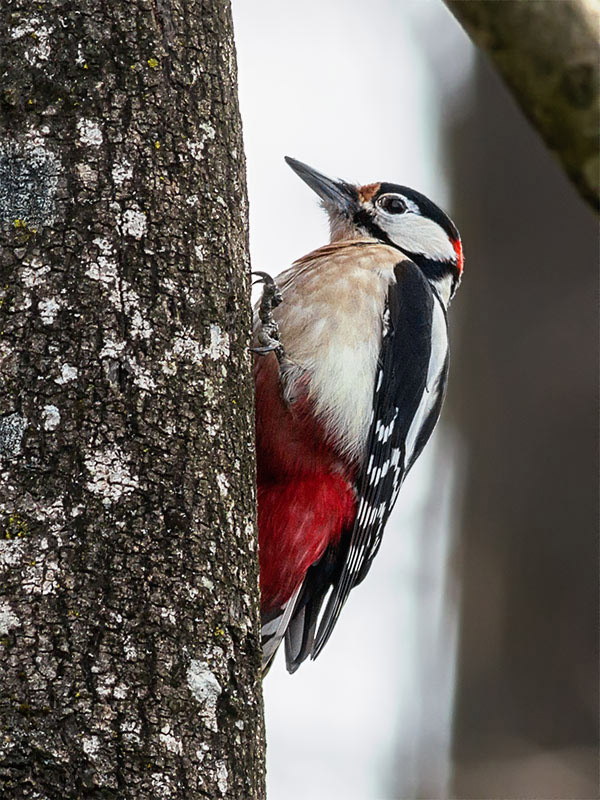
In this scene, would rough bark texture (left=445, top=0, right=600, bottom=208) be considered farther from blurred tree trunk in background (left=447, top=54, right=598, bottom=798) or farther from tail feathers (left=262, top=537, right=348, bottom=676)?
blurred tree trunk in background (left=447, top=54, right=598, bottom=798)

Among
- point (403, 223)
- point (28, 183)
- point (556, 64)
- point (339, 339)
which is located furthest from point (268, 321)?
point (28, 183)

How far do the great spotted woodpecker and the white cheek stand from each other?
51cm

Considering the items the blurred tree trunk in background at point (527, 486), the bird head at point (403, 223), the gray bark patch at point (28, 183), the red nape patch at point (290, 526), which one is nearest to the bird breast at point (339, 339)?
the red nape patch at point (290, 526)

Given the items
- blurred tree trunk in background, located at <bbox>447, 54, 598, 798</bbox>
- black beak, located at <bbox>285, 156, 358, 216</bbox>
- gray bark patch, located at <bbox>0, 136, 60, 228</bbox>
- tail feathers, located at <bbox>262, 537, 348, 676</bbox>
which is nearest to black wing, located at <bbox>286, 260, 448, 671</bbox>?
tail feathers, located at <bbox>262, 537, 348, 676</bbox>

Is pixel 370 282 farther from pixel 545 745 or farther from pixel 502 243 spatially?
pixel 545 745

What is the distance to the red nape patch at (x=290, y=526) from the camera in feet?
10.3

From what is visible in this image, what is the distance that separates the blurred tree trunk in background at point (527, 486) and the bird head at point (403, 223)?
1.22 feet

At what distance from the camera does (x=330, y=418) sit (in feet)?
10.3

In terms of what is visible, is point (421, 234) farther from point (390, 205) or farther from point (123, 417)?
point (123, 417)

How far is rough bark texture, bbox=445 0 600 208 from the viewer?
2.57 meters

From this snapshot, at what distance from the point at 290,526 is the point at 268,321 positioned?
1.92 ft

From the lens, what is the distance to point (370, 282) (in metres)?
3.27

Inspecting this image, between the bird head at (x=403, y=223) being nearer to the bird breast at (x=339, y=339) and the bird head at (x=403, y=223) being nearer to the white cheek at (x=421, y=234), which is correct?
the white cheek at (x=421, y=234)

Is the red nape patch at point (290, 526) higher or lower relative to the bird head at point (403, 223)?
lower
